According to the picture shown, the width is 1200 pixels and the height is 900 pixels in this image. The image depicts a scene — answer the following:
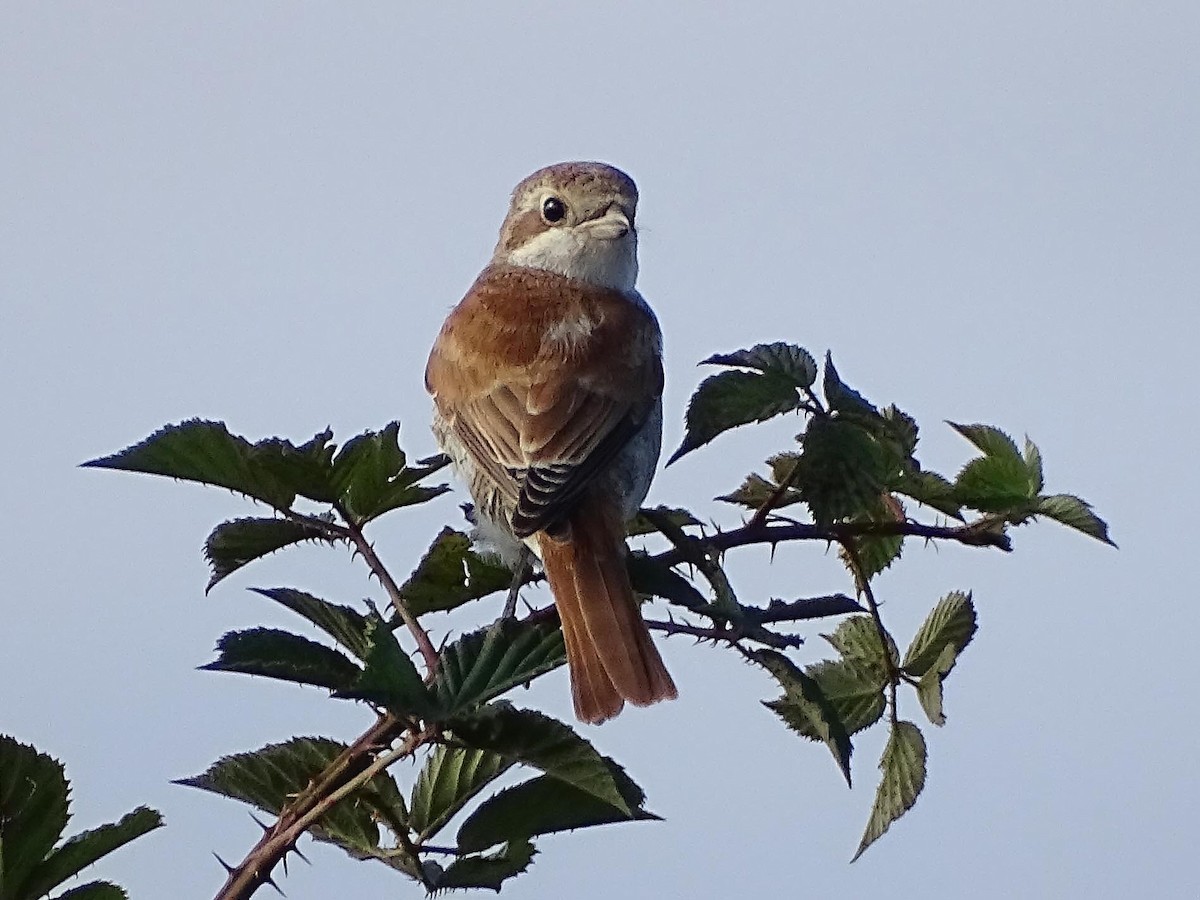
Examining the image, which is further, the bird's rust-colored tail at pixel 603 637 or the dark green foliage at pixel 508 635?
the bird's rust-colored tail at pixel 603 637

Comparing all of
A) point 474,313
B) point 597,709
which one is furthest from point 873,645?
point 474,313

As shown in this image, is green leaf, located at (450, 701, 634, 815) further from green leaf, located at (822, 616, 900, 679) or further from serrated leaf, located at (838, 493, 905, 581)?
serrated leaf, located at (838, 493, 905, 581)

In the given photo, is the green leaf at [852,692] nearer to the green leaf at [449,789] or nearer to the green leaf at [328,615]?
the green leaf at [449,789]

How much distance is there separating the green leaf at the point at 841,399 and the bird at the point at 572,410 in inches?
33.4

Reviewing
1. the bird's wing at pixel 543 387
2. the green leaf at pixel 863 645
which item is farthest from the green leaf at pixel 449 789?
the bird's wing at pixel 543 387

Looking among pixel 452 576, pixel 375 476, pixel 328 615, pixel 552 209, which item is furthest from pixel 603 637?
pixel 552 209

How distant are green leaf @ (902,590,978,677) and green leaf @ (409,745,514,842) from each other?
2.84ft

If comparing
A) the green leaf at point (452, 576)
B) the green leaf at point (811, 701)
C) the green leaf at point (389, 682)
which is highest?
the green leaf at point (452, 576)

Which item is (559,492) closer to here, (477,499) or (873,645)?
(477,499)

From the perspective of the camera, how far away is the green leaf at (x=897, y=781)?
2.83m

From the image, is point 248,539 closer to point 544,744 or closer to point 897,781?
point 544,744

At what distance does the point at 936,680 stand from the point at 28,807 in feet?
5.06

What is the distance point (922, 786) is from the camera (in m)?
2.83

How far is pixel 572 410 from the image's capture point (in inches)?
182
